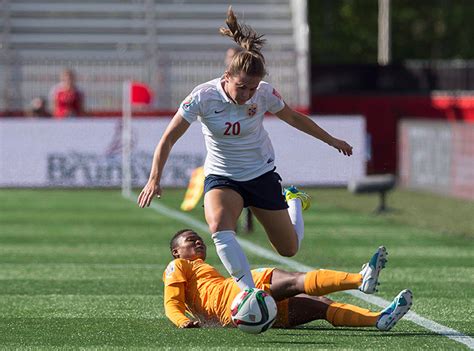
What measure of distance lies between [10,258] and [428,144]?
1163 cm

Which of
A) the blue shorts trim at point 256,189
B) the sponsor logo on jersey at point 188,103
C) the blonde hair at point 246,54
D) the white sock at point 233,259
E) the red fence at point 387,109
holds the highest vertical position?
the blonde hair at point 246,54

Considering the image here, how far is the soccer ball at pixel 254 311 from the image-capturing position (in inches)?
328

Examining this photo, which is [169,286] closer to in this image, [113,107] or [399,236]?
[399,236]

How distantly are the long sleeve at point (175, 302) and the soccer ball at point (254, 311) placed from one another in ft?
2.13

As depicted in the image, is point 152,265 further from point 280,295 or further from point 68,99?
point 68,99

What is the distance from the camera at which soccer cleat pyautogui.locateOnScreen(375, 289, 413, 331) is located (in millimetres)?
8586

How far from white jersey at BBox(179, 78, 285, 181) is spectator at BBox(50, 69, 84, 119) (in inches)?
720

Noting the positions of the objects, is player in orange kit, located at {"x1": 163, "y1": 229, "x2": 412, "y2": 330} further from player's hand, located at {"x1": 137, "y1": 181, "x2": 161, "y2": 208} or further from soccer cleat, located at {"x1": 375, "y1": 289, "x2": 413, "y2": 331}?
player's hand, located at {"x1": 137, "y1": 181, "x2": 161, "y2": 208}

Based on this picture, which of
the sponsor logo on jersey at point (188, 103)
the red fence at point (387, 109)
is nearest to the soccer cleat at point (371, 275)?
the sponsor logo on jersey at point (188, 103)

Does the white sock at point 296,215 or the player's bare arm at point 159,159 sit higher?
the player's bare arm at point 159,159

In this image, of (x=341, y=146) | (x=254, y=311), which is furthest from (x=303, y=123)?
(x=254, y=311)

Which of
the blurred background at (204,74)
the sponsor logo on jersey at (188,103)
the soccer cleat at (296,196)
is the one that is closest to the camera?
the sponsor logo on jersey at (188,103)

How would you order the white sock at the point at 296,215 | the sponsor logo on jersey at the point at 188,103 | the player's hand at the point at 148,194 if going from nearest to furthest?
the player's hand at the point at 148,194
the sponsor logo on jersey at the point at 188,103
the white sock at the point at 296,215

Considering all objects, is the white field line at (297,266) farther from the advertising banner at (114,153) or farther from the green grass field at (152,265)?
the advertising banner at (114,153)
